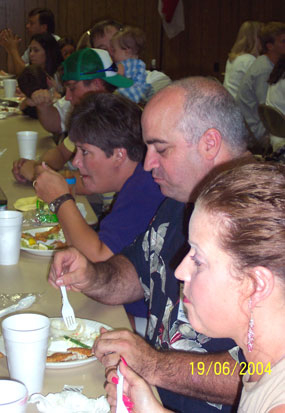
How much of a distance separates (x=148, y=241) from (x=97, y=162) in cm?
55

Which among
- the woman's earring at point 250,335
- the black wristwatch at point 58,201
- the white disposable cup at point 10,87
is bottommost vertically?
the white disposable cup at point 10,87

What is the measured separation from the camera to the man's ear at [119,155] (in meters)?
2.28

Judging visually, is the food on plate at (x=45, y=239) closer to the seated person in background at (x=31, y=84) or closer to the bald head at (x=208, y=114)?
the bald head at (x=208, y=114)

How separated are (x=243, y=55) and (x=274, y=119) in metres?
2.05

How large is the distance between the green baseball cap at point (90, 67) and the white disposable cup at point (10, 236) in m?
1.45

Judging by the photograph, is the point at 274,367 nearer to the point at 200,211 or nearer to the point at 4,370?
the point at 200,211

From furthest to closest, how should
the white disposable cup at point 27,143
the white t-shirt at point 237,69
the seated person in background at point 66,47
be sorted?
the seated person in background at point 66,47 → the white t-shirt at point 237,69 → the white disposable cup at point 27,143

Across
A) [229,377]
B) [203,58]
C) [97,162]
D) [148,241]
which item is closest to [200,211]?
[229,377]

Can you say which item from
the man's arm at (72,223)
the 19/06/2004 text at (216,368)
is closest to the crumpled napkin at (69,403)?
the 19/06/2004 text at (216,368)

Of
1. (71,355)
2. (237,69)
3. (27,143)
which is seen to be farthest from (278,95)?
(71,355)

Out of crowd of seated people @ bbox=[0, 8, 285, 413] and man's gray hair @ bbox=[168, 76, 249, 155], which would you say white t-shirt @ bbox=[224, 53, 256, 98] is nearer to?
crowd of seated people @ bbox=[0, 8, 285, 413]

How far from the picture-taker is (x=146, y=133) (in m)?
1.76

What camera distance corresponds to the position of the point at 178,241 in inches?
67.1

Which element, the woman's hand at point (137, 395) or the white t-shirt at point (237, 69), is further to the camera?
the white t-shirt at point (237, 69)
